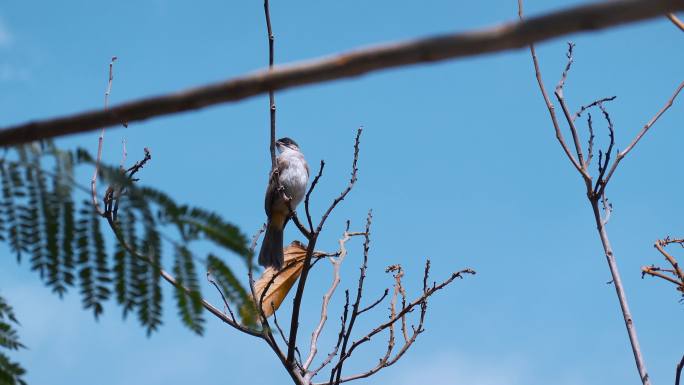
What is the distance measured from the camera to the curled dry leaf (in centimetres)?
518

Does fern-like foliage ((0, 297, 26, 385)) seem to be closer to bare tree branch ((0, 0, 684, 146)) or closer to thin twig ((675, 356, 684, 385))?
bare tree branch ((0, 0, 684, 146))

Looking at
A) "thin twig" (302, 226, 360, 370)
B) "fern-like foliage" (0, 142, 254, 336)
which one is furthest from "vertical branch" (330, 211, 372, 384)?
"fern-like foliage" (0, 142, 254, 336)

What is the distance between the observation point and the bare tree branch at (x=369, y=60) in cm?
124

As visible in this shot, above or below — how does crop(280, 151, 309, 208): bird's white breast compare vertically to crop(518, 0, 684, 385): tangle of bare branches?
above

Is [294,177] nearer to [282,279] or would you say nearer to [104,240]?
[282,279]

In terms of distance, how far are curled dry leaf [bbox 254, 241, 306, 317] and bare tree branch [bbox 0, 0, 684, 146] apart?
3615 mm

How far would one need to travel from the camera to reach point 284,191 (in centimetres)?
888

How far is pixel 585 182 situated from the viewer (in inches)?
169

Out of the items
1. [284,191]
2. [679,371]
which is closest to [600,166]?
[679,371]

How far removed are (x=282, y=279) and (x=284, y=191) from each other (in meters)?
3.58

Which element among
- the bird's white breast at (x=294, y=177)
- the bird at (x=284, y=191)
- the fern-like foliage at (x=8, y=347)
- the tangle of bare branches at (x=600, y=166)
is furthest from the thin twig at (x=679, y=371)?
the bird's white breast at (x=294, y=177)

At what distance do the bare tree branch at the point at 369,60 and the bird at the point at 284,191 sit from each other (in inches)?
228

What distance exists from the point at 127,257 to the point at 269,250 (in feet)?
19.4

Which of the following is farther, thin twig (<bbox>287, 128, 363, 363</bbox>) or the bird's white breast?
the bird's white breast
